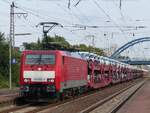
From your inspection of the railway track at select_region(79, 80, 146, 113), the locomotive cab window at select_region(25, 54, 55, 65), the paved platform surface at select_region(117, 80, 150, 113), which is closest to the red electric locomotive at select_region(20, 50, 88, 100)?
→ the locomotive cab window at select_region(25, 54, 55, 65)

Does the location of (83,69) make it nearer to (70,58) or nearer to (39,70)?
(70,58)

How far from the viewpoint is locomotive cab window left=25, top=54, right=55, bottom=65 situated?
29094mm

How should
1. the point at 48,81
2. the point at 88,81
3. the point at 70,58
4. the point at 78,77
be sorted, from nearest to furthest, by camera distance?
1. the point at 48,81
2. the point at 70,58
3. the point at 78,77
4. the point at 88,81

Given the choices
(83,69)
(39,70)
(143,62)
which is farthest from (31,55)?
(143,62)

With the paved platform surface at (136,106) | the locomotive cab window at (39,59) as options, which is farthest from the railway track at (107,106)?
the locomotive cab window at (39,59)

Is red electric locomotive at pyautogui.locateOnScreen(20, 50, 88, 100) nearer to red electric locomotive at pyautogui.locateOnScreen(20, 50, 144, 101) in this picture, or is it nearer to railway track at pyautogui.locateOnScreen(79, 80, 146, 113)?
red electric locomotive at pyautogui.locateOnScreen(20, 50, 144, 101)

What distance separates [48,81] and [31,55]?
206 centimetres

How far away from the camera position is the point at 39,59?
29.3m

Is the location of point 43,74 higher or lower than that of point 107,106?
higher

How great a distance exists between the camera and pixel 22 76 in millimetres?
28812

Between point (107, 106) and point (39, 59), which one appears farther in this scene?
point (39, 59)

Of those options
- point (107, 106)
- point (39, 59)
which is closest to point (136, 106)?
point (107, 106)

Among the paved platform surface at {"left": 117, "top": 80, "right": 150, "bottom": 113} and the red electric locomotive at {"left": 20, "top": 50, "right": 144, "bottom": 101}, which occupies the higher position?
the red electric locomotive at {"left": 20, "top": 50, "right": 144, "bottom": 101}

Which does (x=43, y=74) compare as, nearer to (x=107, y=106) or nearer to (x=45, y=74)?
(x=45, y=74)
